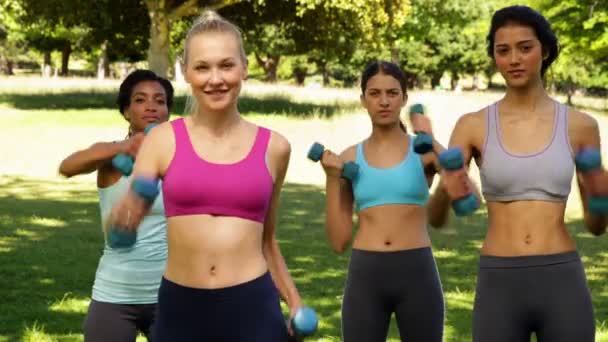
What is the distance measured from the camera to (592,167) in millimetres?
4305

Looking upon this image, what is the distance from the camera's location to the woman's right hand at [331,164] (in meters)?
5.23

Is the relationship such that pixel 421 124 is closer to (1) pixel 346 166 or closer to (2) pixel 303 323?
(1) pixel 346 166

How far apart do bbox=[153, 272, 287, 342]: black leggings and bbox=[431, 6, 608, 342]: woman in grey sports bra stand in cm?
116

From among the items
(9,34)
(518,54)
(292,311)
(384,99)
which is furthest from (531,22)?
(9,34)

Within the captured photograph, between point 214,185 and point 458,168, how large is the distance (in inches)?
39.1

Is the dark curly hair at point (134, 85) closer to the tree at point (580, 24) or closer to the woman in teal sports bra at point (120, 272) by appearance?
the woman in teal sports bra at point (120, 272)

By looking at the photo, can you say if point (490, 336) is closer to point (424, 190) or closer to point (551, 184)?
point (551, 184)

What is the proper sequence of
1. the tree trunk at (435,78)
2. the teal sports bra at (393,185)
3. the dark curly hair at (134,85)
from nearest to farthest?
the dark curly hair at (134,85), the teal sports bra at (393,185), the tree trunk at (435,78)

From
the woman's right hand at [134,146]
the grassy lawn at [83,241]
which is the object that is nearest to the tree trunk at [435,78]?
the grassy lawn at [83,241]

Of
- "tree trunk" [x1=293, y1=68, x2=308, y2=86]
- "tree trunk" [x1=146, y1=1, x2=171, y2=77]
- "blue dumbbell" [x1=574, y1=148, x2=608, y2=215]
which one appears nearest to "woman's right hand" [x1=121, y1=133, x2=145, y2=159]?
"blue dumbbell" [x1=574, y1=148, x2=608, y2=215]

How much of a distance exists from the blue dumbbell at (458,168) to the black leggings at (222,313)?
0.81 metres

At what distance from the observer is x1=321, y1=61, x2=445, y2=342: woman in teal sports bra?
5555mm

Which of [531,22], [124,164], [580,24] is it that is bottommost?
[124,164]

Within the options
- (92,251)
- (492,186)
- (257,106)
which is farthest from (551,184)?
(257,106)
